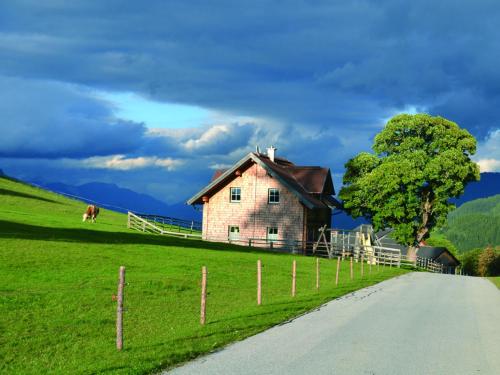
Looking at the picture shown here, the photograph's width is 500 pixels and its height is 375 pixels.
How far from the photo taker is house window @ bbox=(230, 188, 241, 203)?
178ft

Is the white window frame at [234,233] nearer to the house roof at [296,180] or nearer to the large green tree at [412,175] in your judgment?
the house roof at [296,180]

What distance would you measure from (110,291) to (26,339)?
687cm

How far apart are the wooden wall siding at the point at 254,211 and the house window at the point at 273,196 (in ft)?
0.94

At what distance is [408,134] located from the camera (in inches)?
2301

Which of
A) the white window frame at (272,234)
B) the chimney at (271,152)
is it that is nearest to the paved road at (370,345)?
the white window frame at (272,234)

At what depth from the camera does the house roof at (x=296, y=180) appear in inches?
2025

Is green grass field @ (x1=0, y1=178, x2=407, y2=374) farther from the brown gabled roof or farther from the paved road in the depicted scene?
the brown gabled roof

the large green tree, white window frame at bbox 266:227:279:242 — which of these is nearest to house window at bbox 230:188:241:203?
white window frame at bbox 266:227:279:242

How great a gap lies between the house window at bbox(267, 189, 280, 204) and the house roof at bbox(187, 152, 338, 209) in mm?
1462

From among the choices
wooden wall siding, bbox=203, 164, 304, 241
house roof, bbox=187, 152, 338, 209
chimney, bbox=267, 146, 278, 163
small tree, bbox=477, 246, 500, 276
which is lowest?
small tree, bbox=477, 246, 500, 276

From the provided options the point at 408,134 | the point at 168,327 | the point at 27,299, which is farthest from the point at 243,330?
the point at 408,134

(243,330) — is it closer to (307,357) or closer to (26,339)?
(307,357)

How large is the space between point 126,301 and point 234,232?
36.9 meters

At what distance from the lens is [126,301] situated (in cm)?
1808
